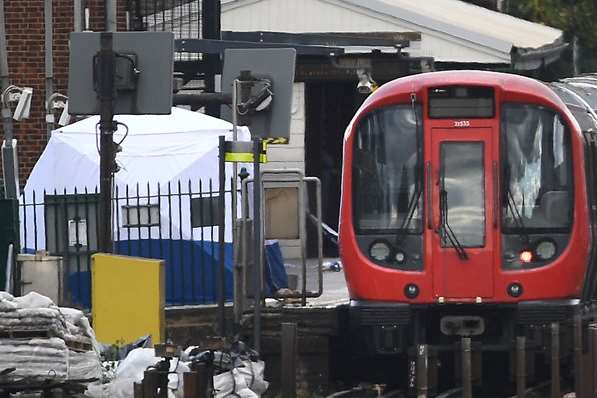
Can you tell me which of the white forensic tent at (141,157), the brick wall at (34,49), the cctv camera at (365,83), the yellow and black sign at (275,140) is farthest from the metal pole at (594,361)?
the brick wall at (34,49)

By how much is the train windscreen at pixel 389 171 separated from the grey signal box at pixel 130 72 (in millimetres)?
2055

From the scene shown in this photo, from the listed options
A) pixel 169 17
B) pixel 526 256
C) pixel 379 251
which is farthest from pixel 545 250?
pixel 169 17

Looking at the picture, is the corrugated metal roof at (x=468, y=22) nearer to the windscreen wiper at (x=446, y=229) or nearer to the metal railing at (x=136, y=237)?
Result: the metal railing at (x=136, y=237)

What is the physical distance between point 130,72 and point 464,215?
2960 millimetres

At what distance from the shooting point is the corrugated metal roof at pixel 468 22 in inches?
993

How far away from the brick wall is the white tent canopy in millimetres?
2119

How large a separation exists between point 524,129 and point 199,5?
11.3m

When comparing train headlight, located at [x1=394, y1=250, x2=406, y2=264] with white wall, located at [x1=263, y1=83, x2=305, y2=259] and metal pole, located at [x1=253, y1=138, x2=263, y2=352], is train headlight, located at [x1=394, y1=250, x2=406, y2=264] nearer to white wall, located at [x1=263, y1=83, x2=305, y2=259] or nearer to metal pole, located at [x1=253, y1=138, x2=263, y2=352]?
metal pole, located at [x1=253, y1=138, x2=263, y2=352]

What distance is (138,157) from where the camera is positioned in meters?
19.8

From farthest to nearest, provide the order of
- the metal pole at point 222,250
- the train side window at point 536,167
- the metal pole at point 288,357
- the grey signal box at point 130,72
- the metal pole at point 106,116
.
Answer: the train side window at point 536,167, the metal pole at point 222,250, the grey signal box at point 130,72, the metal pole at point 106,116, the metal pole at point 288,357

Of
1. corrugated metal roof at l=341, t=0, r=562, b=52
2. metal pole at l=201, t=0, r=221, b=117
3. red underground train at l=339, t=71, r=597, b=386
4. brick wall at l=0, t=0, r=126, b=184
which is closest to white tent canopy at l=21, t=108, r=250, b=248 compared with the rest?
metal pole at l=201, t=0, r=221, b=117

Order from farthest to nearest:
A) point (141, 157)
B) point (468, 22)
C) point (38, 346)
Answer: point (468, 22) → point (141, 157) → point (38, 346)

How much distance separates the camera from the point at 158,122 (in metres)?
20.3

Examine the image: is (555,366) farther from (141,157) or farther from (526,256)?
(141,157)
